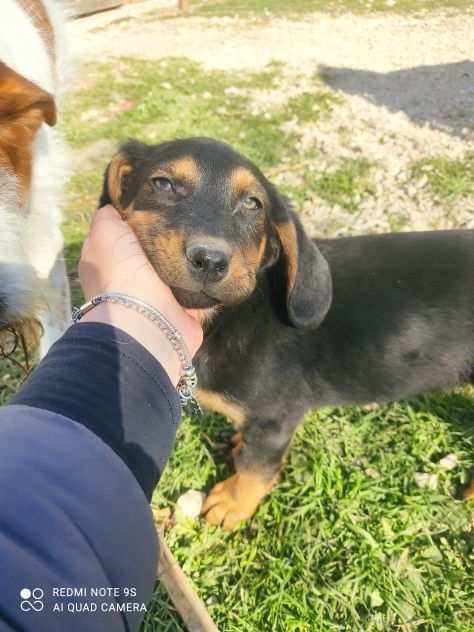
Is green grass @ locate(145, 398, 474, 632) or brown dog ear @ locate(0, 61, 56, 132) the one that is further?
green grass @ locate(145, 398, 474, 632)

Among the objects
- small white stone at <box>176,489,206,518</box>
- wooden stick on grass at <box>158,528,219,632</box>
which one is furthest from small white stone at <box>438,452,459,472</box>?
wooden stick on grass at <box>158,528,219,632</box>

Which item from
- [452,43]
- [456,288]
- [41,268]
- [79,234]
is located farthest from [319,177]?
[452,43]

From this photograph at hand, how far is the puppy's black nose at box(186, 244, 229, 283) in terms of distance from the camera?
2023 mm

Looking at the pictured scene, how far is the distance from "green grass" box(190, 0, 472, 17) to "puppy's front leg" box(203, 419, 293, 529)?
11.0 meters

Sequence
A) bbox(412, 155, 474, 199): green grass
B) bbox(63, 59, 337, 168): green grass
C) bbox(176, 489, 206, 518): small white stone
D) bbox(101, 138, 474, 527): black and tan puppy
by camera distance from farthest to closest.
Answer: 1. bbox(63, 59, 337, 168): green grass
2. bbox(412, 155, 474, 199): green grass
3. bbox(176, 489, 206, 518): small white stone
4. bbox(101, 138, 474, 527): black and tan puppy

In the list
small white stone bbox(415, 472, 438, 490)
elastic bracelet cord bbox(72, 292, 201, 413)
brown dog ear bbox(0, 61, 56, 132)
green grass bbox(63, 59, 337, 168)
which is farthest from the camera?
green grass bbox(63, 59, 337, 168)

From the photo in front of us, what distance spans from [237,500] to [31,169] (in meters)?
1.85

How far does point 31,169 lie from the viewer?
2379mm

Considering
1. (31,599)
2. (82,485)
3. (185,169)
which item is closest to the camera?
(31,599)

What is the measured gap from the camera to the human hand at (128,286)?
5.65 feet

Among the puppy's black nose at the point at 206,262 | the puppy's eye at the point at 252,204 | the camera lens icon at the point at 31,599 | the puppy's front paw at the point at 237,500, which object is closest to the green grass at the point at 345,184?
the puppy's eye at the point at 252,204

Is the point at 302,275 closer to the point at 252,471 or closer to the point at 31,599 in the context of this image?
the point at 252,471

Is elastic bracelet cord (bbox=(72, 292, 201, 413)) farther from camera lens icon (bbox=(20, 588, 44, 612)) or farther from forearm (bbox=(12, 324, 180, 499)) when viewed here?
camera lens icon (bbox=(20, 588, 44, 612))

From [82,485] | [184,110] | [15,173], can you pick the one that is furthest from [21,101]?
[184,110]
